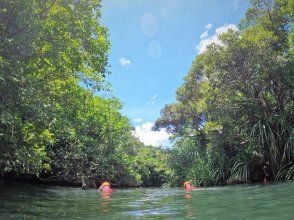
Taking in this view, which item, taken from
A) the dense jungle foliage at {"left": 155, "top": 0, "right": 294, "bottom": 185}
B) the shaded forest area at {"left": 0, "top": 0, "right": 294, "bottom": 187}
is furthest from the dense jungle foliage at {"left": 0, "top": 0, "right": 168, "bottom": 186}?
the dense jungle foliage at {"left": 155, "top": 0, "right": 294, "bottom": 185}

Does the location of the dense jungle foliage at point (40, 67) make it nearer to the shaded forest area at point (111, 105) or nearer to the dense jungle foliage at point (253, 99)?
the shaded forest area at point (111, 105)

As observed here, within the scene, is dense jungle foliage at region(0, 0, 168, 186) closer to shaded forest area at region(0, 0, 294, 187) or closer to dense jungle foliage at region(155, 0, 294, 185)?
shaded forest area at region(0, 0, 294, 187)

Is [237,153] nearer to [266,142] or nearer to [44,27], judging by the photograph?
[266,142]

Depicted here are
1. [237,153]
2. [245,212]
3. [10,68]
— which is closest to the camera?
[245,212]

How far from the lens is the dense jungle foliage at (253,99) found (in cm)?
1614

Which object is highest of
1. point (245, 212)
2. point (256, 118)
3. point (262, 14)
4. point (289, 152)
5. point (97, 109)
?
point (262, 14)

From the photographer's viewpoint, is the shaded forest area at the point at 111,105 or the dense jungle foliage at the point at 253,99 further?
the dense jungle foliage at the point at 253,99

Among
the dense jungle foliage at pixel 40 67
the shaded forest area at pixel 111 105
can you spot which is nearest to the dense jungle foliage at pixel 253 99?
the shaded forest area at pixel 111 105

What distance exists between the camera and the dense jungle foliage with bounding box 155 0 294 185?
16141 mm

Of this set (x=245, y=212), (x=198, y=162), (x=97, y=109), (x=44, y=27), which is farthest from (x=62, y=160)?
(x=245, y=212)

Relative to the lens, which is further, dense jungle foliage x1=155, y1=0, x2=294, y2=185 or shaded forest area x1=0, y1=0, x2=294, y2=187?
dense jungle foliage x1=155, y1=0, x2=294, y2=185

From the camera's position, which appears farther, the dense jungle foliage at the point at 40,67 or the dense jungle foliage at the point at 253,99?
the dense jungle foliage at the point at 253,99

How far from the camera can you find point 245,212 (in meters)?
5.82

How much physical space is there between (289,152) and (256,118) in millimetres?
2333
